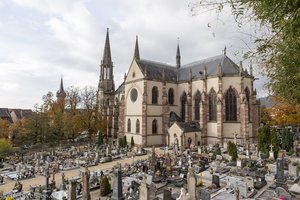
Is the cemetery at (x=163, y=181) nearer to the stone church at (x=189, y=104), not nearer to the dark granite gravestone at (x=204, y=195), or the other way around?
the dark granite gravestone at (x=204, y=195)

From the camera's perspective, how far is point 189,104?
107 ft

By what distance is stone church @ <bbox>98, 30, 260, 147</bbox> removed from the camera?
2870 centimetres

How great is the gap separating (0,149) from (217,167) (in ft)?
77.4

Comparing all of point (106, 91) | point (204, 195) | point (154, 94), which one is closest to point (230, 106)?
point (154, 94)

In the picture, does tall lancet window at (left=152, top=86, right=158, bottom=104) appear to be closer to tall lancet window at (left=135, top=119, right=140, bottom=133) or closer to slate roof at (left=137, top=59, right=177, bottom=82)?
slate roof at (left=137, top=59, right=177, bottom=82)

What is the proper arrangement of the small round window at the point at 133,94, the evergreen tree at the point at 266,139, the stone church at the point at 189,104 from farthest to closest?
the small round window at the point at 133,94 → the stone church at the point at 189,104 → the evergreen tree at the point at 266,139

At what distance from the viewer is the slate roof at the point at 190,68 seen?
30045 mm

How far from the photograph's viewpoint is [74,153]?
27.3 meters

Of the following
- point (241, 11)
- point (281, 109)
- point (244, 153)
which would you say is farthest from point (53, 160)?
point (281, 109)

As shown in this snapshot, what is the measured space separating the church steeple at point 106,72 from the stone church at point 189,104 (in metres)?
10.1

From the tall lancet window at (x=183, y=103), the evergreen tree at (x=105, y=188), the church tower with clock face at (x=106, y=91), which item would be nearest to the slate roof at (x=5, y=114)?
the church tower with clock face at (x=106, y=91)

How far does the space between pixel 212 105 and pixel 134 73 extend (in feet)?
41.6

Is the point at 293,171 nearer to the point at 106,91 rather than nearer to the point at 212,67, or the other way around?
the point at 212,67

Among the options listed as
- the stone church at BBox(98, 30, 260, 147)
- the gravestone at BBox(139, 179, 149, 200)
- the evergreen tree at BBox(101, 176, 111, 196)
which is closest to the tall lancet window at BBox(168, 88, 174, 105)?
the stone church at BBox(98, 30, 260, 147)
